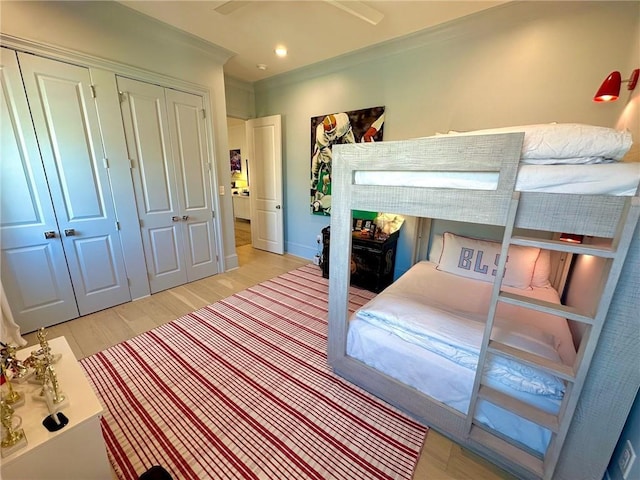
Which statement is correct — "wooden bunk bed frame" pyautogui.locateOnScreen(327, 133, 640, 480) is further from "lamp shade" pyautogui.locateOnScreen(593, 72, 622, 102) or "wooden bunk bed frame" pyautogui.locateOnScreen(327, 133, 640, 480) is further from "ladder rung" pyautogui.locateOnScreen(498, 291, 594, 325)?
"lamp shade" pyautogui.locateOnScreen(593, 72, 622, 102)

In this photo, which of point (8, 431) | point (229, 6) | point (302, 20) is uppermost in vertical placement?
point (302, 20)

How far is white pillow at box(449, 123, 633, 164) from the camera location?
91 cm

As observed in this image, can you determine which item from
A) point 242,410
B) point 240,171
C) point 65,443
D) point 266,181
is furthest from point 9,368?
point 240,171

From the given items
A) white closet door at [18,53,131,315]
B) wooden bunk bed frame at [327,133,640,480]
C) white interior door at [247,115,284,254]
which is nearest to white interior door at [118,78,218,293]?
white closet door at [18,53,131,315]

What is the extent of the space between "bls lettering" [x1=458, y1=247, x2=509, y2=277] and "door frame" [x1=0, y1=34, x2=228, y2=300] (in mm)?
3253

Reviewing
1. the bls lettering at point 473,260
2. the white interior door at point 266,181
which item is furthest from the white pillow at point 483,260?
the white interior door at point 266,181

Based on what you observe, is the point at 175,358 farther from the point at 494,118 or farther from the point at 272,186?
the point at 494,118

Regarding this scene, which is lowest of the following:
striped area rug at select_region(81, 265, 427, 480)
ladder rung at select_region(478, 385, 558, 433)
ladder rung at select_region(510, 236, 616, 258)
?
striped area rug at select_region(81, 265, 427, 480)

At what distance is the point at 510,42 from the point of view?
230 centimetres

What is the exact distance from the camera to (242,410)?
5.17 feet

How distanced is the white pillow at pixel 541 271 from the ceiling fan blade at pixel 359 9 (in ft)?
8.36

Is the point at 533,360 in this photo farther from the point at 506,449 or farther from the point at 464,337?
the point at 506,449

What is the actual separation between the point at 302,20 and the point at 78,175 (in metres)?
2.59

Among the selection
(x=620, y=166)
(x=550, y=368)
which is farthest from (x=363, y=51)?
(x=550, y=368)
